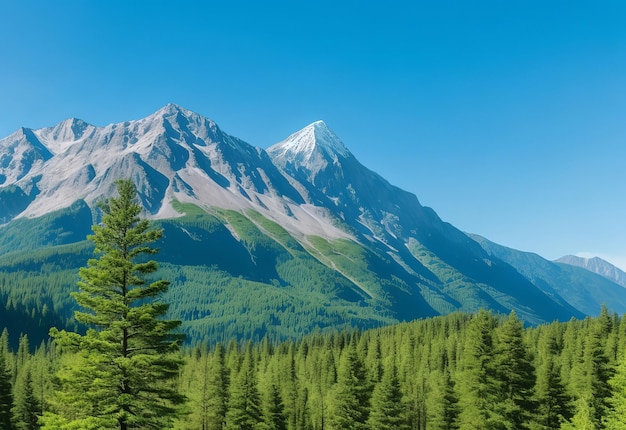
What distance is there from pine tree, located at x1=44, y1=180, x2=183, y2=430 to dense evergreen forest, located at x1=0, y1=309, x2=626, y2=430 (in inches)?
46.6

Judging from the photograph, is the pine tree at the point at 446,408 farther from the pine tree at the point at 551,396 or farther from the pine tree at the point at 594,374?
the pine tree at the point at 594,374

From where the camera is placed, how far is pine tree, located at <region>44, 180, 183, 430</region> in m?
21.7

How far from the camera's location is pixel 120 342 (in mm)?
22859

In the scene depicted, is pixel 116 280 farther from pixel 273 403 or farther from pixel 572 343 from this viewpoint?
pixel 572 343

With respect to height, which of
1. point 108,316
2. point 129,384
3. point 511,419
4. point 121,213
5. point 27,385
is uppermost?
point 121,213

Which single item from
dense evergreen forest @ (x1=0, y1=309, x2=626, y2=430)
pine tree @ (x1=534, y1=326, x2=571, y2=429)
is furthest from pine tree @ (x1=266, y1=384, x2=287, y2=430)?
pine tree @ (x1=534, y1=326, x2=571, y2=429)

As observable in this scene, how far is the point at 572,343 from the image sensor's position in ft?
308

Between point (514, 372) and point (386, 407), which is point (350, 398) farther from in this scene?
point (514, 372)

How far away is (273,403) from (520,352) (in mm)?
35912

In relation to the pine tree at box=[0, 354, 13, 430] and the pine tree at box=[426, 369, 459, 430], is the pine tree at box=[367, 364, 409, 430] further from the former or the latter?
the pine tree at box=[0, 354, 13, 430]

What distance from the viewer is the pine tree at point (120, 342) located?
2172 centimetres

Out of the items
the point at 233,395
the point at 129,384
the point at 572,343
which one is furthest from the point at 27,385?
the point at 572,343

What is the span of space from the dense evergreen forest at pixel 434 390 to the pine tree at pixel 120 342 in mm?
1185

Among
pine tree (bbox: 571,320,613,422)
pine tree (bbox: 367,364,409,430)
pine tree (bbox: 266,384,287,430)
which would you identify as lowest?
pine tree (bbox: 266,384,287,430)
